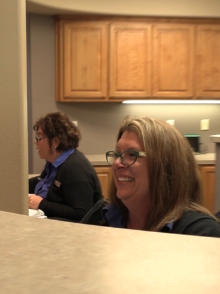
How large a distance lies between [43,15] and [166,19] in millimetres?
1275

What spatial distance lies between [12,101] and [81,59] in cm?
290

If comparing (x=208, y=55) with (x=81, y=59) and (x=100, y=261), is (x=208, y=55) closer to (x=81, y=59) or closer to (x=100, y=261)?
(x=81, y=59)

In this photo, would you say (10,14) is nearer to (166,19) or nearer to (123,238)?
(123,238)

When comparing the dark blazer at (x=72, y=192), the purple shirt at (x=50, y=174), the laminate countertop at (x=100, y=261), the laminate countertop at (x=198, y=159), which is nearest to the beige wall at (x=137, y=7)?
the laminate countertop at (x=198, y=159)

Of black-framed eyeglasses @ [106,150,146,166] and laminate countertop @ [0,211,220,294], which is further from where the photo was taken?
black-framed eyeglasses @ [106,150,146,166]

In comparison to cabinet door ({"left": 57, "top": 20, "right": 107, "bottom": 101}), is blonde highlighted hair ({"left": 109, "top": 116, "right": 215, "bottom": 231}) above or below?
below

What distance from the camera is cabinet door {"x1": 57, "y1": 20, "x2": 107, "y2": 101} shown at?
161 inches

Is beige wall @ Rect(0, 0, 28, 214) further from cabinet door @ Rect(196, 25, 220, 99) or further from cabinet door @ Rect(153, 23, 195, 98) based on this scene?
cabinet door @ Rect(196, 25, 220, 99)

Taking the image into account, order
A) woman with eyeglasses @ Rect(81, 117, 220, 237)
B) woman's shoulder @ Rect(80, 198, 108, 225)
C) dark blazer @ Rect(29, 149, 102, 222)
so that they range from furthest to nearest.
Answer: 1. dark blazer @ Rect(29, 149, 102, 222)
2. woman's shoulder @ Rect(80, 198, 108, 225)
3. woman with eyeglasses @ Rect(81, 117, 220, 237)

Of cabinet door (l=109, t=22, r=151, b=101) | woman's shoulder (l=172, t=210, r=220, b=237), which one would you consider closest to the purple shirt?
woman's shoulder (l=172, t=210, r=220, b=237)

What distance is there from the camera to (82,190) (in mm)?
2375

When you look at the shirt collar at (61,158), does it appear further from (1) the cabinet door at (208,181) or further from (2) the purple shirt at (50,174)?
(1) the cabinet door at (208,181)

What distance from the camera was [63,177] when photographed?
7.94 feet

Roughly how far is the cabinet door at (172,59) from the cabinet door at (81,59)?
0.55 m
